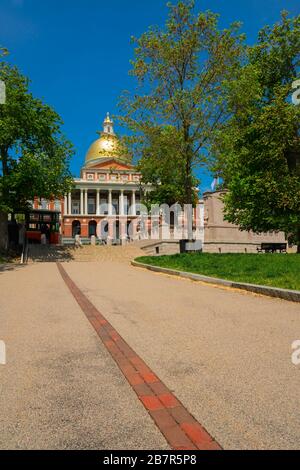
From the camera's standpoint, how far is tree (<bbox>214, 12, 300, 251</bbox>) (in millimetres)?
21422

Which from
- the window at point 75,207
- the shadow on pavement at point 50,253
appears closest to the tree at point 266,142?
the shadow on pavement at point 50,253

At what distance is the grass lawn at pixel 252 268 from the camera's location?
1073cm

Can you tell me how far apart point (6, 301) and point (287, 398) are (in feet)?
25.8

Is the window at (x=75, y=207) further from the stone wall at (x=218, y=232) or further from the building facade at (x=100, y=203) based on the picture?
the stone wall at (x=218, y=232)

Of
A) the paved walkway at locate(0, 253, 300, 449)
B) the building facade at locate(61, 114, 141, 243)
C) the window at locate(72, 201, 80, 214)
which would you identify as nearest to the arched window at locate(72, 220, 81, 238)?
the building facade at locate(61, 114, 141, 243)

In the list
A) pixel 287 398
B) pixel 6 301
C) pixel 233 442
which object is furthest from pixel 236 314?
pixel 6 301

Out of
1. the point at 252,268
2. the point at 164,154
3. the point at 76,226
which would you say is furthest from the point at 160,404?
the point at 76,226

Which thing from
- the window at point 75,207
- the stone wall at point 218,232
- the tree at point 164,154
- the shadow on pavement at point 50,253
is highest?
the window at point 75,207

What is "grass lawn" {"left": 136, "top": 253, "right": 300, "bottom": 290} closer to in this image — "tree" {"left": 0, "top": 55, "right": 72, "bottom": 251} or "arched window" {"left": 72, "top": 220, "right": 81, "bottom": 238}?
"tree" {"left": 0, "top": 55, "right": 72, "bottom": 251}

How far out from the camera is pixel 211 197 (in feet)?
132

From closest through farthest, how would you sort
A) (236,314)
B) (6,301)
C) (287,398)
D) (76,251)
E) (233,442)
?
(233,442)
(287,398)
(236,314)
(6,301)
(76,251)

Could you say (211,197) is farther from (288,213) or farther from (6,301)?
(6,301)

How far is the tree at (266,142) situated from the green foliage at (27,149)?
45.1ft
